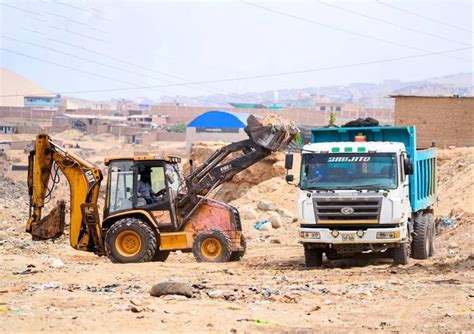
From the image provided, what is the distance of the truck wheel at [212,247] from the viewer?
21031 mm

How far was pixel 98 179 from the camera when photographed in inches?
845

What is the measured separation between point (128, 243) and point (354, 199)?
5220 mm

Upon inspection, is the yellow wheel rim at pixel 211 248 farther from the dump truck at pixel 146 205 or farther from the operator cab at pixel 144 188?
the operator cab at pixel 144 188

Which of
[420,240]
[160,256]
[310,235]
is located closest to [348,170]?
[310,235]

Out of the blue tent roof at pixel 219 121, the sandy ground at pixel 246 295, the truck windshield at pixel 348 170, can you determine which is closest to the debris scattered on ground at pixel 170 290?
the sandy ground at pixel 246 295

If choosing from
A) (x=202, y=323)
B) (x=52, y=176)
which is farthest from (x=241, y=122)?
(x=202, y=323)

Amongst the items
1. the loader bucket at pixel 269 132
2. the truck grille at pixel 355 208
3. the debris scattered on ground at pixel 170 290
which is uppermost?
the loader bucket at pixel 269 132

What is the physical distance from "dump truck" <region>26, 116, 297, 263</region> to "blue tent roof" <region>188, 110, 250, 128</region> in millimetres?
45374

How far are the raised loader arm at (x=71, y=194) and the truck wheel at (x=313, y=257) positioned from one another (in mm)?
4542

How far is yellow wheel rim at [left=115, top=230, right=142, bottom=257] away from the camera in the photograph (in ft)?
68.8

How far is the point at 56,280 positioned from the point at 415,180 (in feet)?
26.8

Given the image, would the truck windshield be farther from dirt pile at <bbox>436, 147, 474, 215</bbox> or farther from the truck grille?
dirt pile at <bbox>436, 147, 474, 215</bbox>

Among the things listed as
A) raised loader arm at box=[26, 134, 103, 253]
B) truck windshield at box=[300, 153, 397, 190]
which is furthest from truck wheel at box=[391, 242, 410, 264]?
raised loader arm at box=[26, 134, 103, 253]

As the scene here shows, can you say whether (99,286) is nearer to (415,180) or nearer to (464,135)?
(415,180)
